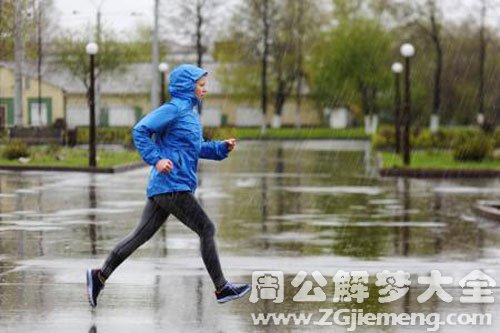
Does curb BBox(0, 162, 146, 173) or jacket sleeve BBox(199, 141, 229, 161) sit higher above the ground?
jacket sleeve BBox(199, 141, 229, 161)

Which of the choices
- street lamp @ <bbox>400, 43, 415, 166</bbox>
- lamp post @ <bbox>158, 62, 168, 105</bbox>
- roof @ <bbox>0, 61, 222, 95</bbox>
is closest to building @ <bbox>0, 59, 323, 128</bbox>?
roof @ <bbox>0, 61, 222, 95</bbox>

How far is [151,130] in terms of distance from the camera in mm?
7863

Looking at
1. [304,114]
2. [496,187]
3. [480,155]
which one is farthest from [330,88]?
[496,187]

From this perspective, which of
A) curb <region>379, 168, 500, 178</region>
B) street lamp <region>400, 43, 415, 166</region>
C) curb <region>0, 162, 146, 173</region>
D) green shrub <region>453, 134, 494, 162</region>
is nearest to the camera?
curb <region>379, 168, 500, 178</region>

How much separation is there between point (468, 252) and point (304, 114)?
240 feet

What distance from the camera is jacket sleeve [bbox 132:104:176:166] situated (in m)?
7.78

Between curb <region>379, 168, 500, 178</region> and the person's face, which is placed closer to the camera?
the person's face

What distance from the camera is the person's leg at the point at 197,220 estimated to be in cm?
797

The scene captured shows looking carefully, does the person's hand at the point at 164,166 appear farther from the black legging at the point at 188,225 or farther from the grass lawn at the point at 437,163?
the grass lawn at the point at 437,163

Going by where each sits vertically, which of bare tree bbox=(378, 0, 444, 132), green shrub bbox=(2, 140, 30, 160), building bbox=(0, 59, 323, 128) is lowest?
building bbox=(0, 59, 323, 128)

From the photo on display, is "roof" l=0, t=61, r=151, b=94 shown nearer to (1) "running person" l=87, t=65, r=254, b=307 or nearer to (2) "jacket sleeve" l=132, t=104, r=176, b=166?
(1) "running person" l=87, t=65, r=254, b=307

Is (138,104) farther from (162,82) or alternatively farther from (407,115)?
(407,115)

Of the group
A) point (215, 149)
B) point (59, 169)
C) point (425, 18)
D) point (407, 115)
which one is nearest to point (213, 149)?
point (215, 149)

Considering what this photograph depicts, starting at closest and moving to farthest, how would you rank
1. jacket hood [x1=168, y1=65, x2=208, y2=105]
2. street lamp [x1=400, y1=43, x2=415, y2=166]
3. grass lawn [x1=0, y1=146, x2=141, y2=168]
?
jacket hood [x1=168, y1=65, x2=208, y2=105]
grass lawn [x1=0, y1=146, x2=141, y2=168]
street lamp [x1=400, y1=43, x2=415, y2=166]
